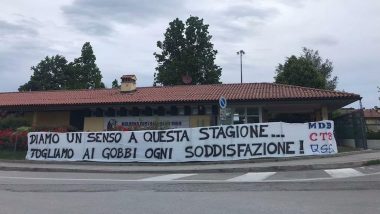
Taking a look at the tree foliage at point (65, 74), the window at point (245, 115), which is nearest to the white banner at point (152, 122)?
the window at point (245, 115)

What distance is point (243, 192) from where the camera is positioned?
11.4m

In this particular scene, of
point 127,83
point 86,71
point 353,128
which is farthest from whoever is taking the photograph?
point 86,71

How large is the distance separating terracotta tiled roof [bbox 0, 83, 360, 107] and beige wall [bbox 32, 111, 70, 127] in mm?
863

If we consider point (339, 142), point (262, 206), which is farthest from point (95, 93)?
point (262, 206)

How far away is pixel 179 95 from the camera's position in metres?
31.2

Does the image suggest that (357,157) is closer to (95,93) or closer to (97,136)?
(97,136)

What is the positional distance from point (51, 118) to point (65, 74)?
131 feet

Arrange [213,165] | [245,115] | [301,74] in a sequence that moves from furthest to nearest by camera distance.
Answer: [301,74], [245,115], [213,165]

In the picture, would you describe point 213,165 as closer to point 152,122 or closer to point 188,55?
point 152,122

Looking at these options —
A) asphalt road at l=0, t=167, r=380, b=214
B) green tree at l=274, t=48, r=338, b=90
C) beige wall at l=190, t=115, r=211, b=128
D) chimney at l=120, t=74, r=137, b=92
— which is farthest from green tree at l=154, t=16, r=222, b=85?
asphalt road at l=0, t=167, r=380, b=214

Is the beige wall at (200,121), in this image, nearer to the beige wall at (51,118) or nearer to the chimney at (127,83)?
the chimney at (127,83)

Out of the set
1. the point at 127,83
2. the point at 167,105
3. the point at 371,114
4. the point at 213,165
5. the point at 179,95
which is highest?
the point at 371,114

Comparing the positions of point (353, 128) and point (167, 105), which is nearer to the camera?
point (353, 128)

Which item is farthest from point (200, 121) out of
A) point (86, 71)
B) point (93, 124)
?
point (86, 71)
